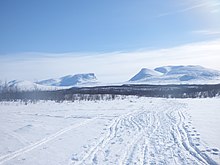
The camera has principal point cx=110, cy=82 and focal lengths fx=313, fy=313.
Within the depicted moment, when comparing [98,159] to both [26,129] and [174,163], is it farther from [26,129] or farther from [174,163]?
[26,129]

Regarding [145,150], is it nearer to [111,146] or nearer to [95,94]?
[111,146]

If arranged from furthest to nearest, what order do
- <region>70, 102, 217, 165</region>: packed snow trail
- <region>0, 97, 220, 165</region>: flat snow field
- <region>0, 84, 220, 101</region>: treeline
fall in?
<region>0, 84, 220, 101</region>: treeline < <region>0, 97, 220, 165</region>: flat snow field < <region>70, 102, 217, 165</region>: packed snow trail

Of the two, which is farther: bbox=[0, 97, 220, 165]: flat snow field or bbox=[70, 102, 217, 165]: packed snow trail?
bbox=[0, 97, 220, 165]: flat snow field

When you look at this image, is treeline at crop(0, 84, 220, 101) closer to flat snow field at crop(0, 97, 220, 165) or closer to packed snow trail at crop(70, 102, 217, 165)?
flat snow field at crop(0, 97, 220, 165)

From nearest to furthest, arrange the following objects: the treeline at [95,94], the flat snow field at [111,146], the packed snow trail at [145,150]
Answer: the packed snow trail at [145,150], the flat snow field at [111,146], the treeline at [95,94]

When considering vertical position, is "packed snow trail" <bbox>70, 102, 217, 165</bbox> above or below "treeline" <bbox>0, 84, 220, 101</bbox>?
above

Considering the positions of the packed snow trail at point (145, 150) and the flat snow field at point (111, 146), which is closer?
the packed snow trail at point (145, 150)

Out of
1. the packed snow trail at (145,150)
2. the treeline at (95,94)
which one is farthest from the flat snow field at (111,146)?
the treeline at (95,94)

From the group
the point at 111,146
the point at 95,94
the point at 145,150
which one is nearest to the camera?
the point at 145,150

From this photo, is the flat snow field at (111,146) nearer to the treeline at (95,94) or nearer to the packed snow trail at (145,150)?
the packed snow trail at (145,150)

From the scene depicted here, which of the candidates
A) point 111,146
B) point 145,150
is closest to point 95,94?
point 111,146

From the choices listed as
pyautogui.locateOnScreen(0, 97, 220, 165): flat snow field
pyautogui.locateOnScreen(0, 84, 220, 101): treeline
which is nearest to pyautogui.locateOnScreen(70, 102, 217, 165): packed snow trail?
pyautogui.locateOnScreen(0, 97, 220, 165): flat snow field

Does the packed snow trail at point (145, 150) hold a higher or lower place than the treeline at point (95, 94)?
higher

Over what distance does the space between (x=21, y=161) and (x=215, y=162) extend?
5.15m
